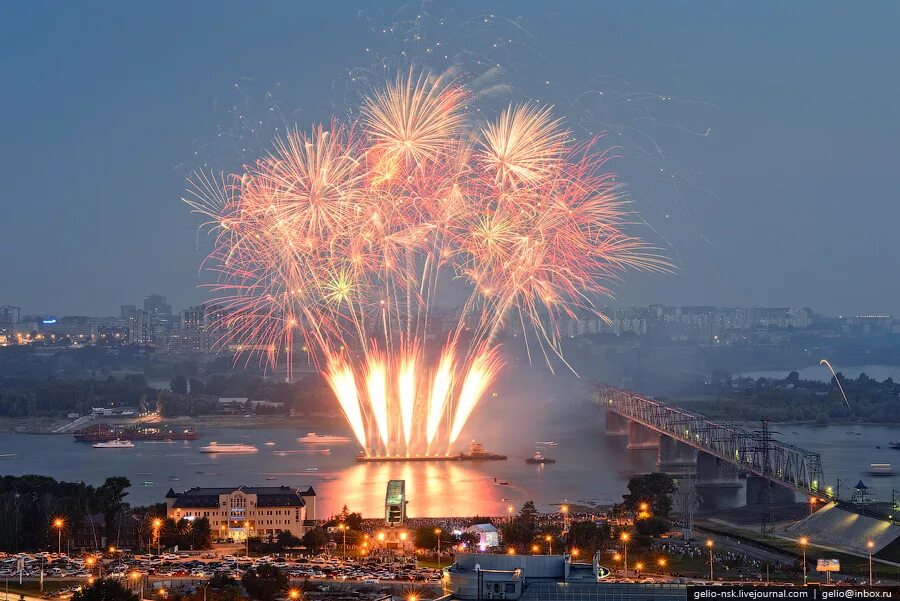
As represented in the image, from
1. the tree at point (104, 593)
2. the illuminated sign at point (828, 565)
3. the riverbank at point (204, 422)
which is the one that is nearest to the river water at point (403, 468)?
the riverbank at point (204, 422)

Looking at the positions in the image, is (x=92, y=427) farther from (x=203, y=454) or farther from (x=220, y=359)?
(x=220, y=359)

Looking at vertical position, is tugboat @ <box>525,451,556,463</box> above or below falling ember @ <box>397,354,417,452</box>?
below

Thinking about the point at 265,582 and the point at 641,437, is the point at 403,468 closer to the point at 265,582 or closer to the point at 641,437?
the point at 641,437

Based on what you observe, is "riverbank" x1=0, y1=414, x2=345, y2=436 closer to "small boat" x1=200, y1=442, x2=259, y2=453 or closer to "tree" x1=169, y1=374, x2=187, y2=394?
"small boat" x1=200, y1=442, x2=259, y2=453

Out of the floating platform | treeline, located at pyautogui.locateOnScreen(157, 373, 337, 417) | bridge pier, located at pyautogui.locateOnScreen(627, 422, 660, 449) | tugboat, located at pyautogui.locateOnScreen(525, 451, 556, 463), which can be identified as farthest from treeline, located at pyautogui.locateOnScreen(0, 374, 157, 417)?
tugboat, located at pyautogui.locateOnScreen(525, 451, 556, 463)

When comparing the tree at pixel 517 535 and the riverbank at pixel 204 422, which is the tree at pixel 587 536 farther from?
the riverbank at pixel 204 422

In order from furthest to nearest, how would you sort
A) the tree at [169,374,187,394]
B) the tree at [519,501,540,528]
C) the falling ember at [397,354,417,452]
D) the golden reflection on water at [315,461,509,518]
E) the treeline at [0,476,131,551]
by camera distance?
the tree at [169,374,187,394], the falling ember at [397,354,417,452], the golden reflection on water at [315,461,509,518], the tree at [519,501,540,528], the treeline at [0,476,131,551]
